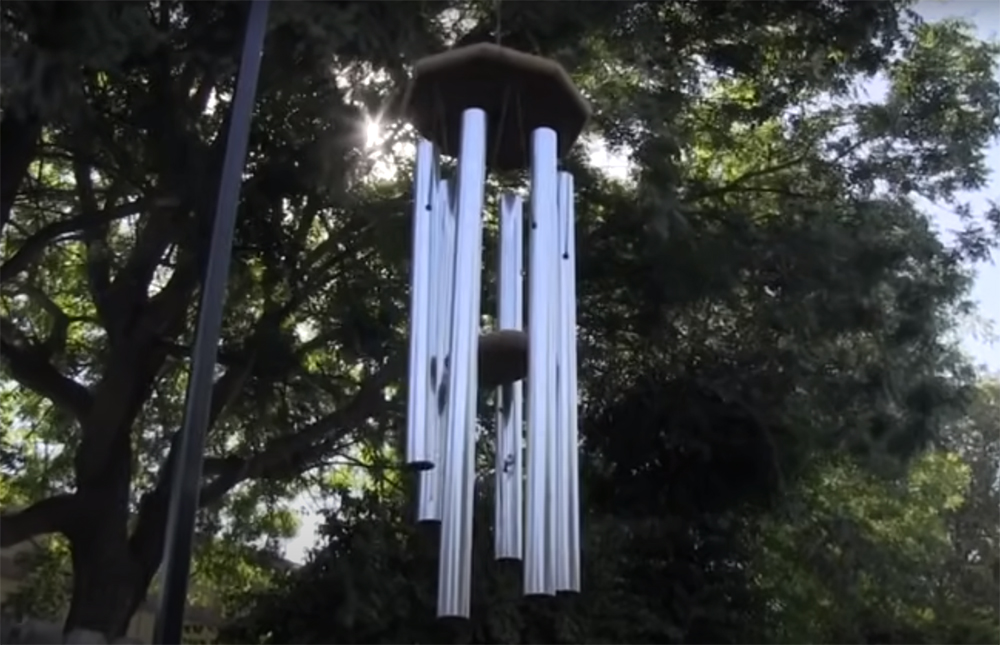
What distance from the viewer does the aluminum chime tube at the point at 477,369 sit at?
382 cm

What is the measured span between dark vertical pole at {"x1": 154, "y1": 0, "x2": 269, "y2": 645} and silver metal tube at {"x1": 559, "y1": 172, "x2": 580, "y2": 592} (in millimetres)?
1032

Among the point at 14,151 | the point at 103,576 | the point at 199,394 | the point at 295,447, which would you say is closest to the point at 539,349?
the point at 199,394

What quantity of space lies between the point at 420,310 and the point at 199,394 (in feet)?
2.74

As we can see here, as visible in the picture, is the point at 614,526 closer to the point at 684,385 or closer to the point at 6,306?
the point at 684,385

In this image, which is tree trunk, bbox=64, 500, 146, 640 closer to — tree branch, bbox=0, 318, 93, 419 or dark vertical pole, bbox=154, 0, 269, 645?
tree branch, bbox=0, 318, 93, 419

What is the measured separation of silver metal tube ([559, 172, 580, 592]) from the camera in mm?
3857

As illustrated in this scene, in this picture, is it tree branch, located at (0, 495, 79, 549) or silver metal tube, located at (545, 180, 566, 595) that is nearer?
silver metal tube, located at (545, 180, 566, 595)

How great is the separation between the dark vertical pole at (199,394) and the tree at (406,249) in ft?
6.35

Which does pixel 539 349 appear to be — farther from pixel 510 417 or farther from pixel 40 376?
pixel 40 376

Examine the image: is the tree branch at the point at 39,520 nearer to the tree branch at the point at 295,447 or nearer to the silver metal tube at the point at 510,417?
the tree branch at the point at 295,447

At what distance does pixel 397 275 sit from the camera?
22.0 feet

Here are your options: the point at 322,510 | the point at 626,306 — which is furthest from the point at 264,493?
the point at 626,306

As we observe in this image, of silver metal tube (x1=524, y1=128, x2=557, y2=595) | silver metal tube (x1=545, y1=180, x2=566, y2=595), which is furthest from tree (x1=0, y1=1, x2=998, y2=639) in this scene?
silver metal tube (x1=545, y1=180, x2=566, y2=595)

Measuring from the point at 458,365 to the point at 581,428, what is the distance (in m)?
4.62
